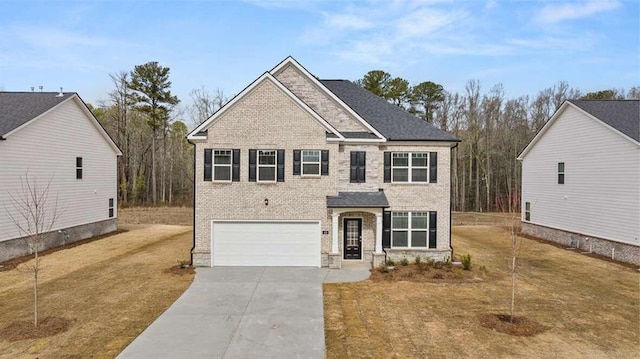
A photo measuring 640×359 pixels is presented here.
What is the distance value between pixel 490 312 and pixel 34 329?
1342 centimetres

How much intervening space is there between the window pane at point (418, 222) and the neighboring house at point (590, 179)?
10190mm

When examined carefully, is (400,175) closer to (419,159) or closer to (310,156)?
(419,159)

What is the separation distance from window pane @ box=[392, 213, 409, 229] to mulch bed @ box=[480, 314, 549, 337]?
7.05 meters

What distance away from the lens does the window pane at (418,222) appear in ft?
60.6

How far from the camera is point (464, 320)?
11.4 m

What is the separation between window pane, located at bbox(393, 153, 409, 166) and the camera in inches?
738

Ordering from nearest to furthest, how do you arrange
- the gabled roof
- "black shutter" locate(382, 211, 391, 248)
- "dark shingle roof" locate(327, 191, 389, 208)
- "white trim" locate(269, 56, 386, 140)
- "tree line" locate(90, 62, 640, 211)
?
"dark shingle roof" locate(327, 191, 389, 208) < "black shutter" locate(382, 211, 391, 248) < "white trim" locate(269, 56, 386, 140) < the gabled roof < "tree line" locate(90, 62, 640, 211)

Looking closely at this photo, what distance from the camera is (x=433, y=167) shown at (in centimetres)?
1862

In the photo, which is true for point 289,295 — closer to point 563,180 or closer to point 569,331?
point 569,331

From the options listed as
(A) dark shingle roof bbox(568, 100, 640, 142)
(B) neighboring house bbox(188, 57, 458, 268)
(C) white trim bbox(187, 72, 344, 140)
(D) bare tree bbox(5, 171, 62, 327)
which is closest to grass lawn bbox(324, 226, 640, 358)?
(B) neighboring house bbox(188, 57, 458, 268)

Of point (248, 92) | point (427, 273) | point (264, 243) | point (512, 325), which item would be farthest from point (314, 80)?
point (512, 325)

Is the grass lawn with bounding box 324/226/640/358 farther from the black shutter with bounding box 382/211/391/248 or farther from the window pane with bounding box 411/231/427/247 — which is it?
the window pane with bounding box 411/231/427/247

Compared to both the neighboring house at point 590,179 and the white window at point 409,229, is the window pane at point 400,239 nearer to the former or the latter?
the white window at point 409,229

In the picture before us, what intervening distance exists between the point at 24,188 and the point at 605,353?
25.4 m
